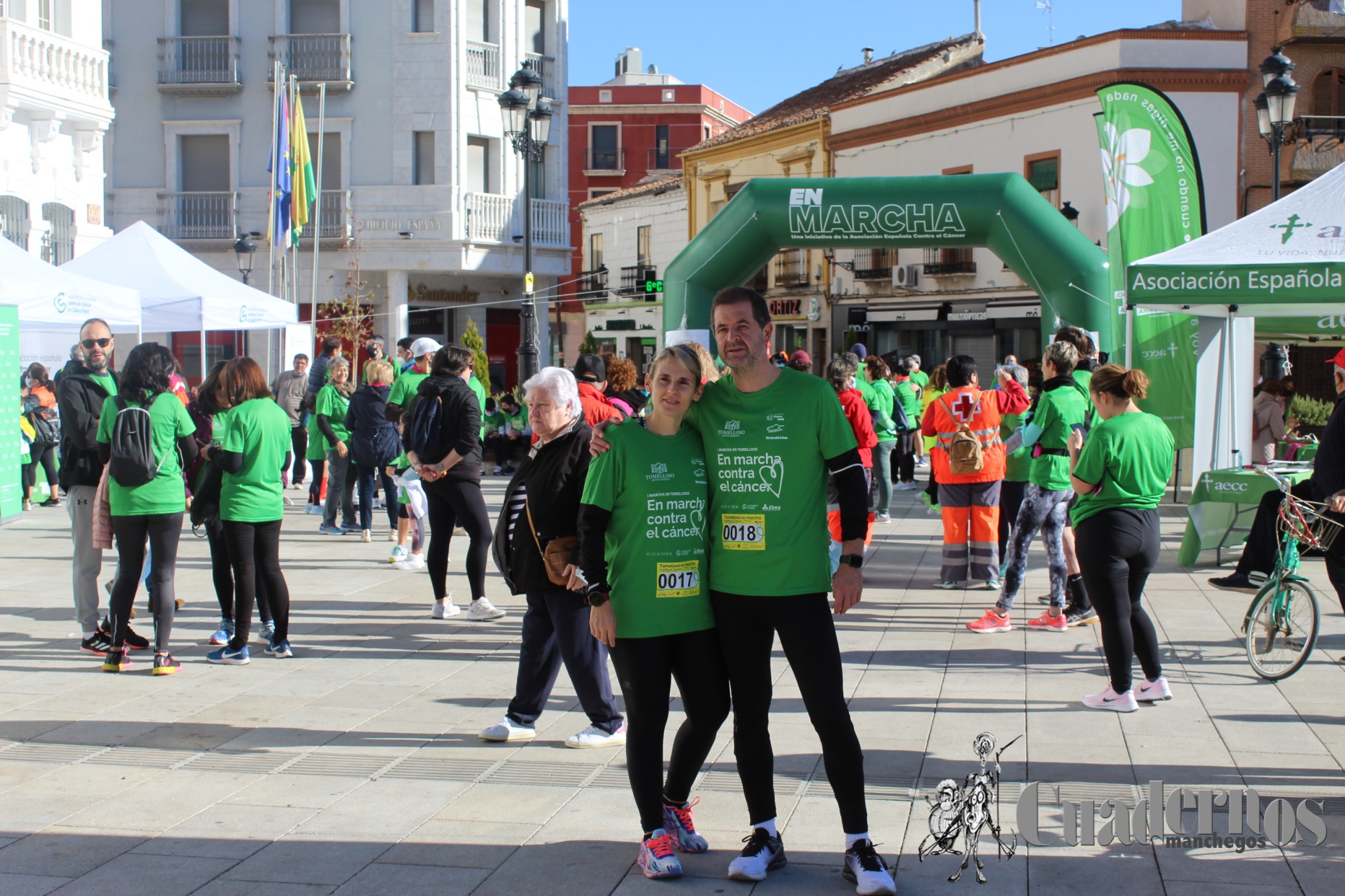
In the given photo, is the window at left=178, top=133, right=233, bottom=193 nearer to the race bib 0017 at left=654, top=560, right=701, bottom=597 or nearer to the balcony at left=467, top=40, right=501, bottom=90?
the balcony at left=467, top=40, right=501, bottom=90

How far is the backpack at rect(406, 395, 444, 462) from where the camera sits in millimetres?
7523

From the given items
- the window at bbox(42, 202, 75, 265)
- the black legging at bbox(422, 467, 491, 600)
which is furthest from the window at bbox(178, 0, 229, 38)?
the black legging at bbox(422, 467, 491, 600)

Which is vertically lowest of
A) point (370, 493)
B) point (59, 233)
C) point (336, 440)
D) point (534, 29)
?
point (370, 493)

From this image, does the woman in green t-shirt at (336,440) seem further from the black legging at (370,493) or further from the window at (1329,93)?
the window at (1329,93)

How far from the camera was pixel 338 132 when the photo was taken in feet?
91.0

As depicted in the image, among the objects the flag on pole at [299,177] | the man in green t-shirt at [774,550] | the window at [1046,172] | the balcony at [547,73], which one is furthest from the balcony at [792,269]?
the man in green t-shirt at [774,550]

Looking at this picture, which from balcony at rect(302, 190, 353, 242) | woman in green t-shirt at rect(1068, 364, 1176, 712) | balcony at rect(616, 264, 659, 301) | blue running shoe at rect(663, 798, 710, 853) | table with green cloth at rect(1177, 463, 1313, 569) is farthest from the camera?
balcony at rect(616, 264, 659, 301)

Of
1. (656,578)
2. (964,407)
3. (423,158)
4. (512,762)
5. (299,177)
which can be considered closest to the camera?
(656,578)

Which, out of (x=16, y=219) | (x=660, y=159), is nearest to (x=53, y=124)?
(x=16, y=219)

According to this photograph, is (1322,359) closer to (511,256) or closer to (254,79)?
(511,256)

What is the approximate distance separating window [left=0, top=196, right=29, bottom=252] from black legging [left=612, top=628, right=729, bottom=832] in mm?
16104

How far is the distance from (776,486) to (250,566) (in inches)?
154

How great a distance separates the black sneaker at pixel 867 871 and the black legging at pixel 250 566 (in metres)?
3.97

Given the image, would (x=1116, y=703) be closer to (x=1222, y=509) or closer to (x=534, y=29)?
(x=1222, y=509)
